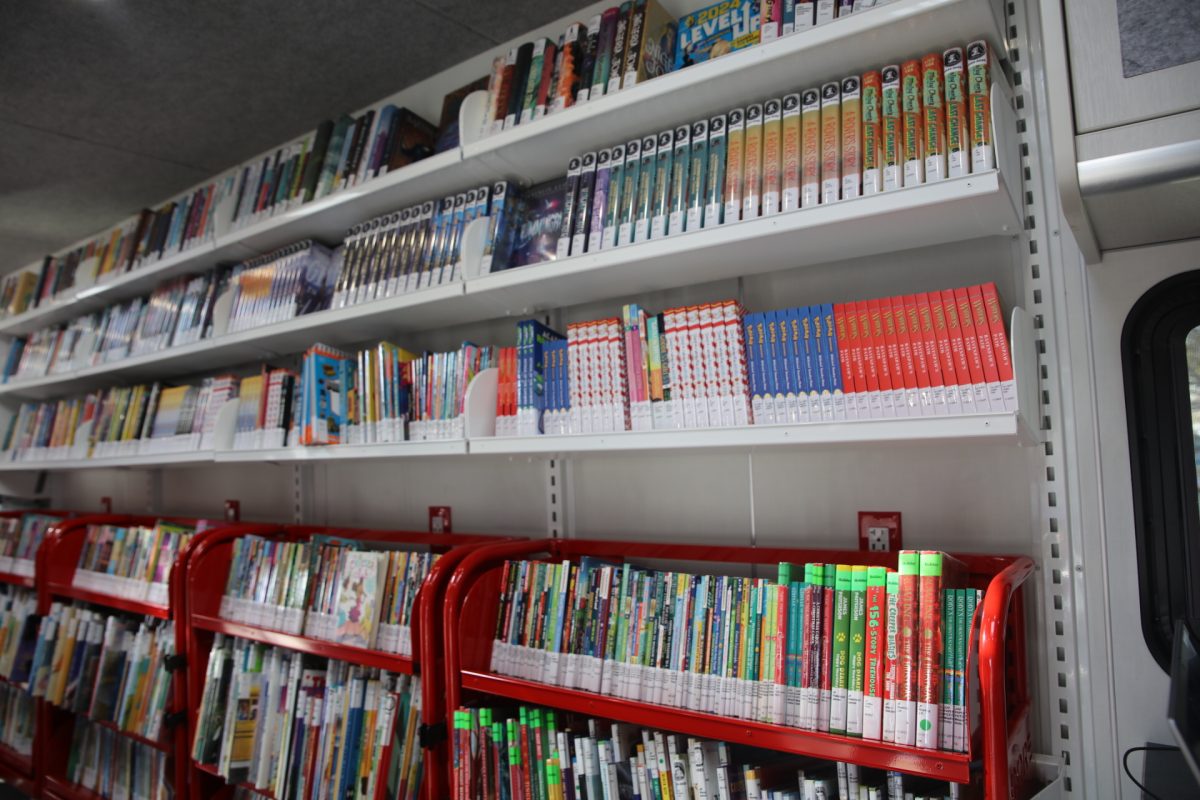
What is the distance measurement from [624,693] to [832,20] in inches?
54.0

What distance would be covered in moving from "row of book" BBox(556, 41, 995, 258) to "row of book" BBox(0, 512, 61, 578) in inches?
129

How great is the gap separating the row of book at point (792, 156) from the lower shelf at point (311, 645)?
1097mm

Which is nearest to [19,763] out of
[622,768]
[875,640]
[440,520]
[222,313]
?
[222,313]

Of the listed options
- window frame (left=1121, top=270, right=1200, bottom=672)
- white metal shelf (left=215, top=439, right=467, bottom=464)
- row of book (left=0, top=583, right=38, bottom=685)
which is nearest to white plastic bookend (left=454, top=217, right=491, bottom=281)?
white metal shelf (left=215, top=439, right=467, bottom=464)

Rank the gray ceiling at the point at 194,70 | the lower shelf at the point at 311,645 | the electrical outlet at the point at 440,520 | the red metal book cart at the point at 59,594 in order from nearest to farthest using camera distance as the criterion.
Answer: the lower shelf at the point at 311,645
the gray ceiling at the point at 194,70
the electrical outlet at the point at 440,520
the red metal book cart at the point at 59,594

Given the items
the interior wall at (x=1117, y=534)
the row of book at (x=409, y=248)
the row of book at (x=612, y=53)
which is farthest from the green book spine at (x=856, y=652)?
the row of book at (x=409, y=248)

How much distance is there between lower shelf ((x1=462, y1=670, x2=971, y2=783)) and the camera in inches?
44.8

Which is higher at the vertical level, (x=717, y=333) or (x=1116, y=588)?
(x=717, y=333)

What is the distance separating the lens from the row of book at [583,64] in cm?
175

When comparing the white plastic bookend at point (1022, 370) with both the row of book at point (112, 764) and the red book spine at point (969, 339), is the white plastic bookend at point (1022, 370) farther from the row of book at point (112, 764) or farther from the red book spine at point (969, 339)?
the row of book at point (112, 764)

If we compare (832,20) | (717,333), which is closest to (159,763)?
(717,333)

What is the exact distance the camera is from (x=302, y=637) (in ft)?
7.04

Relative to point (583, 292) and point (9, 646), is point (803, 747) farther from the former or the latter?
point (9, 646)

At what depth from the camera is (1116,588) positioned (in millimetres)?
1373
